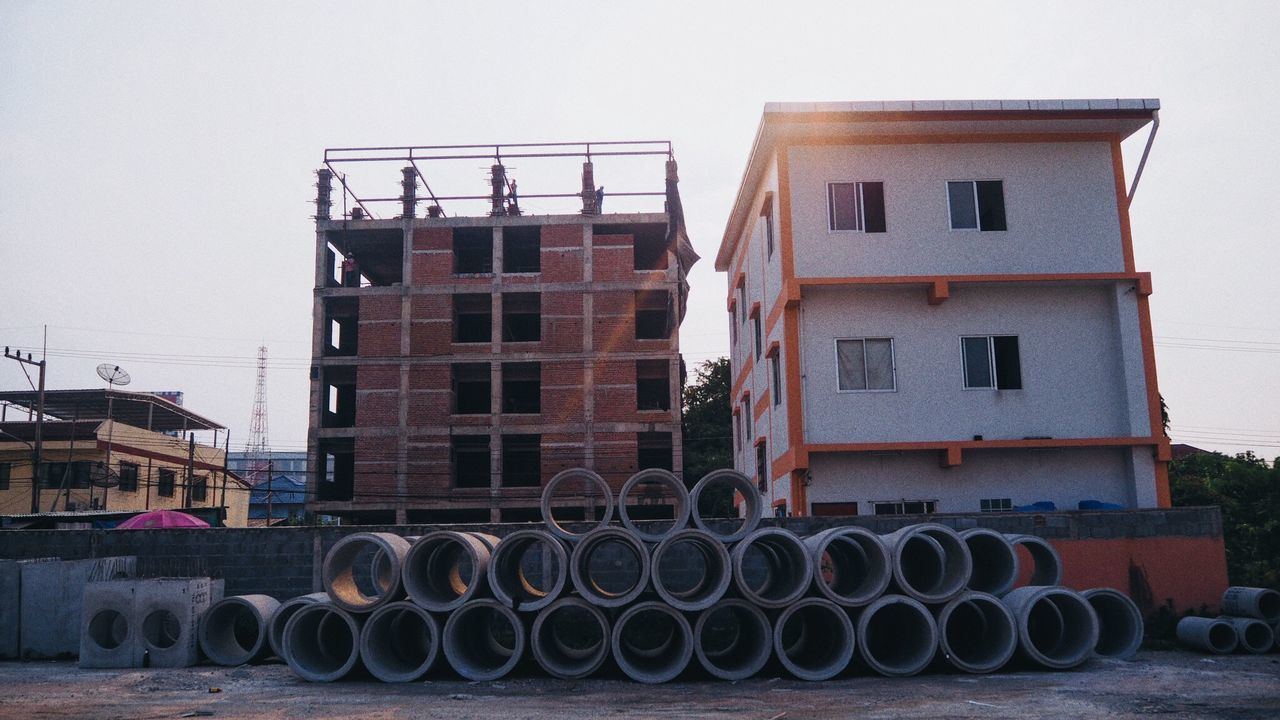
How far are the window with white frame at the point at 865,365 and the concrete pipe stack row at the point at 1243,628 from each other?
559 centimetres

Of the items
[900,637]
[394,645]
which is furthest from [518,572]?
[900,637]

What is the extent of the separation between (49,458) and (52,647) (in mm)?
27013

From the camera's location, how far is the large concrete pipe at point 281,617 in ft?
31.6

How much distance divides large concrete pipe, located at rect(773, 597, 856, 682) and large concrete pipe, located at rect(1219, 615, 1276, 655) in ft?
15.2

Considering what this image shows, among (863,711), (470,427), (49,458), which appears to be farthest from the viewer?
(49,458)

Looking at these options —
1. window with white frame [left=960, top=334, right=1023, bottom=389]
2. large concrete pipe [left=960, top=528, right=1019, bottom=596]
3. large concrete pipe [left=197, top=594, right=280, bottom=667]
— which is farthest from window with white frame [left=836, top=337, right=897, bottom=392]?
large concrete pipe [left=197, top=594, right=280, bottom=667]

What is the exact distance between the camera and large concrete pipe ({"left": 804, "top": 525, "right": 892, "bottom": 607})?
906 centimetres

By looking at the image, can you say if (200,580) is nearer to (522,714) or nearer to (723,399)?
(522,714)

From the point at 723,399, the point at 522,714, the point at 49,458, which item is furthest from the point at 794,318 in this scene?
the point at 49,458

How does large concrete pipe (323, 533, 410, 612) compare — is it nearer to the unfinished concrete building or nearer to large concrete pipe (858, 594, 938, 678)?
large concrete pipe (858, 594, 938, 678)

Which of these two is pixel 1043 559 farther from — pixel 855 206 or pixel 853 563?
pixel 855 206

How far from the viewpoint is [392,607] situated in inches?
362

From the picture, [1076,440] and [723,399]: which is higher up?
[723,399]

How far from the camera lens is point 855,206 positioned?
1533 cm
